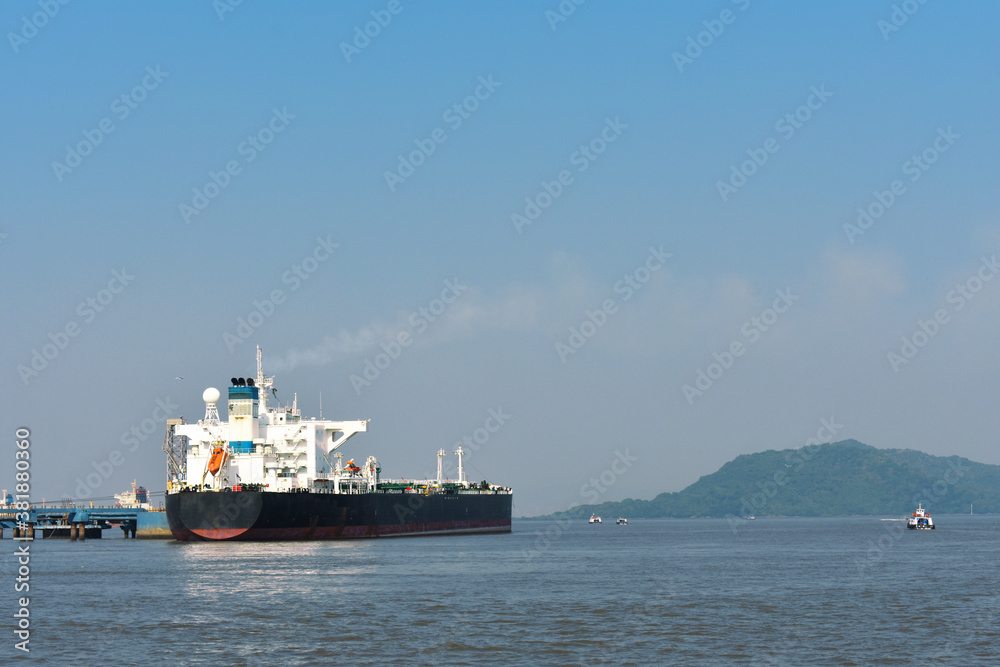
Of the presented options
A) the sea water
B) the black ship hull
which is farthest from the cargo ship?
the sea water

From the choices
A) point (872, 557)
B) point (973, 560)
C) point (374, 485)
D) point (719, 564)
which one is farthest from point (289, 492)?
point (973, 560)

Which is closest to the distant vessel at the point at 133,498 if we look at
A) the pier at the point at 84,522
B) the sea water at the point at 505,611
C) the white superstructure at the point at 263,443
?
the pier at the point at 84,522

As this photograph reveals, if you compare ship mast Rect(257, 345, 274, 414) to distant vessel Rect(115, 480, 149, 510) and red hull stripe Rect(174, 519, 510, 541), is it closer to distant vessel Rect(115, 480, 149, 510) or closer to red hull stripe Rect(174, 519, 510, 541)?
red hull stripe Rect(174, 519, 510, 541)

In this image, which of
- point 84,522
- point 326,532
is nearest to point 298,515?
point 326,532

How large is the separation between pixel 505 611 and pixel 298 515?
143 ft

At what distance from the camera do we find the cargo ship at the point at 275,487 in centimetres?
7450

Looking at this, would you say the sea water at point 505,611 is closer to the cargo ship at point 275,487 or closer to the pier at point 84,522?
the cargo ship at point 275,487

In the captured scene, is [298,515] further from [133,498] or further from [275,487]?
[133,498]

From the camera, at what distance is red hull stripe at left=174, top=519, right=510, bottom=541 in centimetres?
7481

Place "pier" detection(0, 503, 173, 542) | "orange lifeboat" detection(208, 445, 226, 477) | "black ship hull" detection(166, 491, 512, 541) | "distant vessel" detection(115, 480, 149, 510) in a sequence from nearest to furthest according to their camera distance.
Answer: "black ship hull" detection(166, 491, 512, 541)
"orange lifeboat" detection(208, 445, 226, 477)
"pier" detection(0, 503, 173, 542)
"distant vessel" detection(115, 480, 149, 510)

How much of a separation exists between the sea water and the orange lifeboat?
52.8ft

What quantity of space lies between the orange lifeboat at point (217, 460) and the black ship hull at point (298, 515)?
3.66 metres

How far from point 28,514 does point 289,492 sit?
5613cm

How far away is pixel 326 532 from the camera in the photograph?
81.2 meters
